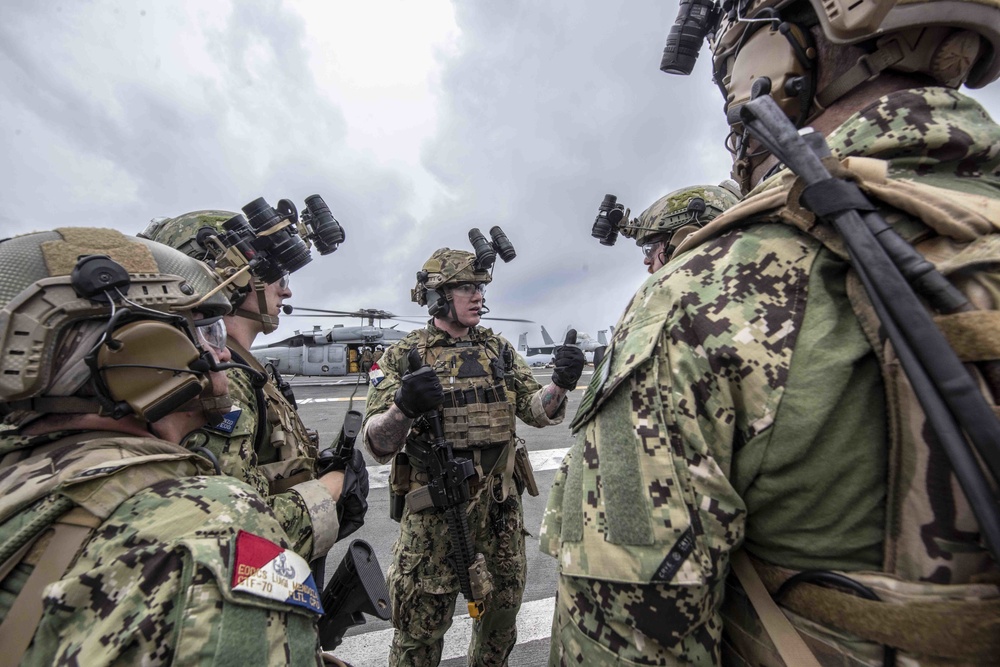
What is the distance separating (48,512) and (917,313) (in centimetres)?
156

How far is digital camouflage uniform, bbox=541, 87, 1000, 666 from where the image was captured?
2.65 feet

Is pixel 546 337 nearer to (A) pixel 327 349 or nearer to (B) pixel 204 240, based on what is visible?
(A) pixel 327 349

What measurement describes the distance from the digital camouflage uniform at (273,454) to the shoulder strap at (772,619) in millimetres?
1603

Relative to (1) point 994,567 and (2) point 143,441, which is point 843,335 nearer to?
(1) point 994,567

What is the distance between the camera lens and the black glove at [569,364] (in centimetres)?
323

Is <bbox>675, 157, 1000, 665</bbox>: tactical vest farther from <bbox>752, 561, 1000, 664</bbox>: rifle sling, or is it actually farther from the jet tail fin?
the jet tail fin

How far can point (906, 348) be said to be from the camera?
29.3 inches

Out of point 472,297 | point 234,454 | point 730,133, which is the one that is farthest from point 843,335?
point 472,297

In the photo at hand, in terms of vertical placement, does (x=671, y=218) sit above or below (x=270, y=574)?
above

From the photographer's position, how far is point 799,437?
34.0 inches

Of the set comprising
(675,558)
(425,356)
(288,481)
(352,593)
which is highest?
(425,356)

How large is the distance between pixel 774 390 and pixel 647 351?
0.24 m

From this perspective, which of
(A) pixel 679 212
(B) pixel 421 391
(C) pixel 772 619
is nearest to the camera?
(C) pixel 772 619

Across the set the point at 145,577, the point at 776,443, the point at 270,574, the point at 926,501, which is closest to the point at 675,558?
the point at 776,443
